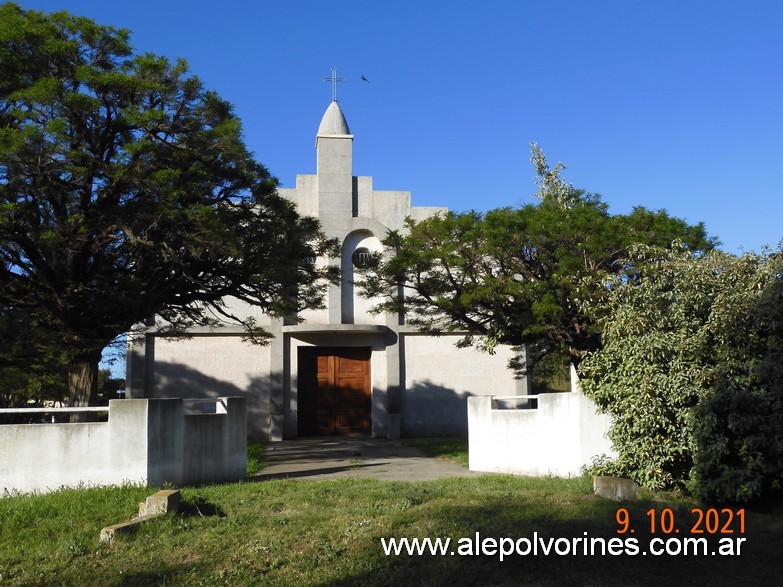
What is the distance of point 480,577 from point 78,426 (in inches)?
264

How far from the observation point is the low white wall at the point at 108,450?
33.4ft

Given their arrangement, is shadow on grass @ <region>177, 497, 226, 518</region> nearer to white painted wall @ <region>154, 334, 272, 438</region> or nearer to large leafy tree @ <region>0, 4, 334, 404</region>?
large leafy tree @ <region>0, 4, 334, 404</region>

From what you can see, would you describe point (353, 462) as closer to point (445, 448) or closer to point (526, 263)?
point (445, 448)

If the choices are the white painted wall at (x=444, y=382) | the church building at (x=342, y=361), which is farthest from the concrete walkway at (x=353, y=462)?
the white painted wall at (x=444, y=382)

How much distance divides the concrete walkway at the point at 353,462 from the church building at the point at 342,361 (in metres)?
1.63

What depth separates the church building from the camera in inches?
835

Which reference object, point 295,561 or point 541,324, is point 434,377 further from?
point 295,561

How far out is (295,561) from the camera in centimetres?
668

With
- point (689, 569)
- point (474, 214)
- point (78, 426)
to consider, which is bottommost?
point (689, 569)

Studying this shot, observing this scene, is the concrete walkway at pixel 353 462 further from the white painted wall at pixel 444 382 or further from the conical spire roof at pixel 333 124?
the conical spire roof at pixel 333 124

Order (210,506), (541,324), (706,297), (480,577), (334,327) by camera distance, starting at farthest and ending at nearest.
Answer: (334,327) < (541,324) < (706,297) < (210,506) < (480,577)

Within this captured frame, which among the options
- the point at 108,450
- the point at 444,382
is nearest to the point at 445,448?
the point at 444,382

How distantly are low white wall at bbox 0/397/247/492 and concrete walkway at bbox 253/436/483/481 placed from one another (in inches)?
78.8

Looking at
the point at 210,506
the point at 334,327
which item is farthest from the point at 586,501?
the point at 334,327
